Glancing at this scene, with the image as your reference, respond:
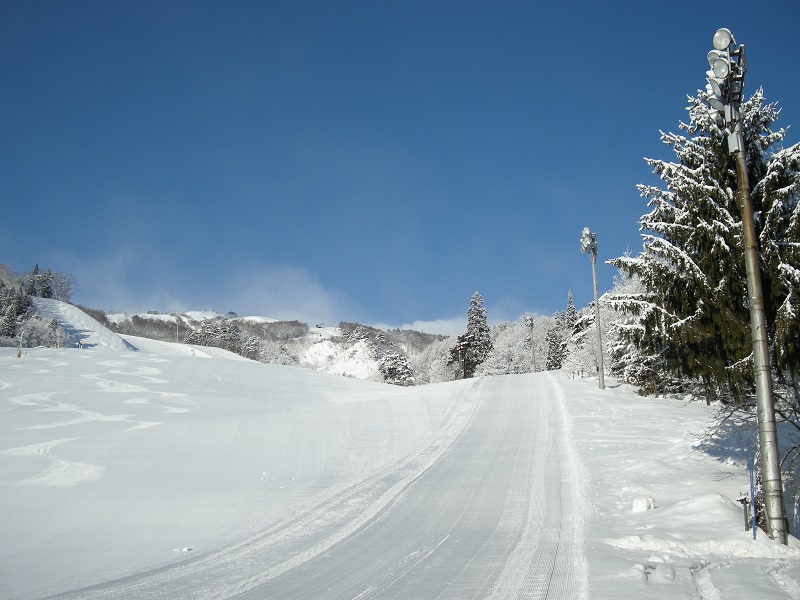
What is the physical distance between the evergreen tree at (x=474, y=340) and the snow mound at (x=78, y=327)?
1925 inches

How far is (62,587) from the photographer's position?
6742mm

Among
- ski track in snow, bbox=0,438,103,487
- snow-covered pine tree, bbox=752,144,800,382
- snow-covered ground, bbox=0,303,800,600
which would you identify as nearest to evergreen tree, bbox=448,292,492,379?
snow-covered ground, bbox=0,303,800,600

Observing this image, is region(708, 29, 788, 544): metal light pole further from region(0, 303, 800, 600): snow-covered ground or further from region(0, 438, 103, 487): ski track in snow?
region(0, 438, 103, 487): ski track in snow

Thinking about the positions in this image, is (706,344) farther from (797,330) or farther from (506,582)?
(506,582)

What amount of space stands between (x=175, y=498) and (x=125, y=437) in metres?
7.04

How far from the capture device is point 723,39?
22.5 feet

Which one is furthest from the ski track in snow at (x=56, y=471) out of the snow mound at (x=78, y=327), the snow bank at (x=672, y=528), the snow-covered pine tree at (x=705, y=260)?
the snow mound at (x=78, y=327)

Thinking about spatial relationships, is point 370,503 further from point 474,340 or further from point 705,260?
point 474,340

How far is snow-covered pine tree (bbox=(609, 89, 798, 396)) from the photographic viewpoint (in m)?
9.86

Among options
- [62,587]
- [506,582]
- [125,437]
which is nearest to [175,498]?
[62,587]

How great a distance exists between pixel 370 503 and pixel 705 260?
804 cm

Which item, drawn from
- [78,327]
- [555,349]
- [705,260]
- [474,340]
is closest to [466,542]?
[705,260]

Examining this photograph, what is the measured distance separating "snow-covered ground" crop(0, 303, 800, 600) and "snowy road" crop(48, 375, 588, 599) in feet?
0.15

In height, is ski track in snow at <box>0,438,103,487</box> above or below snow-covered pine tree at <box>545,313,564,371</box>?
below
